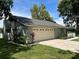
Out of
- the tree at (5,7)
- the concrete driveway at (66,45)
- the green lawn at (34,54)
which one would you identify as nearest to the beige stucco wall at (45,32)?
the concrete driveway at (66,45)

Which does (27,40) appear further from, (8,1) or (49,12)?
(49,12)

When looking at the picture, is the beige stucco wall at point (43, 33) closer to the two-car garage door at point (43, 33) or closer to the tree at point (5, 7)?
the two-car garage door at point (43, 33)

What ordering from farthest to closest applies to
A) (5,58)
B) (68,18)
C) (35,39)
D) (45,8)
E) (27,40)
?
(45,8), (68,18), (35,39), (27,40), (5,58)

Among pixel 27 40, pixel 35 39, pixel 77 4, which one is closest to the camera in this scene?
pixel 77 4

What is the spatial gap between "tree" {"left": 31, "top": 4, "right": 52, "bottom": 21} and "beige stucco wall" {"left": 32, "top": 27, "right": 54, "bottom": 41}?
70.0 ft

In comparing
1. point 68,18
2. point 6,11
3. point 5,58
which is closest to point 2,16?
point 6,11

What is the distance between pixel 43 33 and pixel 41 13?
26001 mm

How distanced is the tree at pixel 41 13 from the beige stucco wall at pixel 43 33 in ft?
70.0

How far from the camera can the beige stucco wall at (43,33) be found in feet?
73.4

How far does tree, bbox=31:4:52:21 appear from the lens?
48259mm

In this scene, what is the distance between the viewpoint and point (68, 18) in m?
41.9

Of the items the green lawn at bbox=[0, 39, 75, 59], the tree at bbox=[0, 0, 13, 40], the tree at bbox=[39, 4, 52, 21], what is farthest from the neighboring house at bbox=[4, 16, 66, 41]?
the tree at bbox=[39, 4, 52, 21]

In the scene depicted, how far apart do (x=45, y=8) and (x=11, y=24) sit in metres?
27.2

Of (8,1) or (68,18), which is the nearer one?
(8,1)
